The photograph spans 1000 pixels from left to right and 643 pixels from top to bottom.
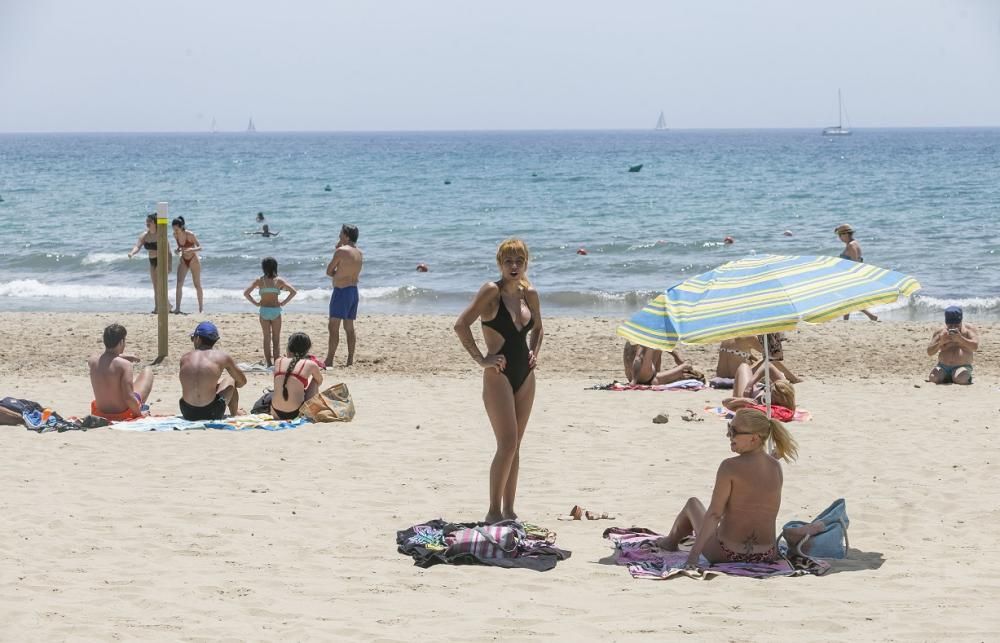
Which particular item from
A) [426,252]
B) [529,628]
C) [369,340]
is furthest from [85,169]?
[529,628]

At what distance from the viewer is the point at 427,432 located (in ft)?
29.3

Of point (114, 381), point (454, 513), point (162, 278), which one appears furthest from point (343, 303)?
point (454, 513)

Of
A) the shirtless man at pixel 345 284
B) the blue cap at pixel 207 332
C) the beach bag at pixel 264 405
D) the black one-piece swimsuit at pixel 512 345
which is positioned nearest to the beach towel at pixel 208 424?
the beach bag at pixel 264 405

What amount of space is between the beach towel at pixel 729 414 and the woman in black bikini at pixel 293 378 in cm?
304

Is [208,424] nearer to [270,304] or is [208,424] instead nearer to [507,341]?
[270,304]

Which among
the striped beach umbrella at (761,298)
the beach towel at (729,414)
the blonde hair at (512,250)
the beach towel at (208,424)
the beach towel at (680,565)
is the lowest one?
the beach towel at (208,424)

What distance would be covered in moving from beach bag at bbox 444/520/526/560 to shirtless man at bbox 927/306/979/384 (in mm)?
6287

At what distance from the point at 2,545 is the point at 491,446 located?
11.5 feet

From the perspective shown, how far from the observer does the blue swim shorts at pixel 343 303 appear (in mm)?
12117

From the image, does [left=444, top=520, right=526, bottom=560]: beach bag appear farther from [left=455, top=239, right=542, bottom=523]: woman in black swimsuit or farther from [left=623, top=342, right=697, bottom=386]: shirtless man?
[left=623, top=342, right=697, bottom=386]: shirtless man

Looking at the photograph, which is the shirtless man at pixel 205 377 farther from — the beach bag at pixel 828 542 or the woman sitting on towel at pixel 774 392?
the beach bag at pixel 828 542

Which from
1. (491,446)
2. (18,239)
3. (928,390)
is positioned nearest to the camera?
(491,446)

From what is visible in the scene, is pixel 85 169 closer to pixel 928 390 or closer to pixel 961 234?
pixel 961 234

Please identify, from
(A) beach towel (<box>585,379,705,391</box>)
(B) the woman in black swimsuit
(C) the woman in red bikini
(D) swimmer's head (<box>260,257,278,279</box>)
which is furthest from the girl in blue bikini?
(B) the woman in black swimsuit
